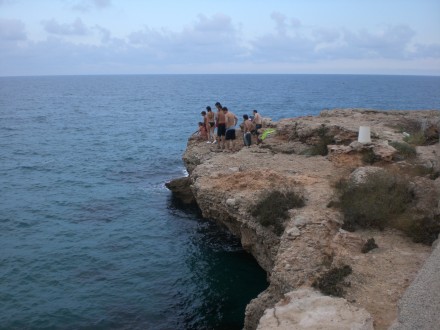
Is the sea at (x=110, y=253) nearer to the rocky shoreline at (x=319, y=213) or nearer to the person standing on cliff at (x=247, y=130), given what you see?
the rocky shoreline at (x=319, y=213)

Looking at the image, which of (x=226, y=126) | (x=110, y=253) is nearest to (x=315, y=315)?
(x=110, y=253)

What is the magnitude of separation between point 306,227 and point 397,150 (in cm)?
896

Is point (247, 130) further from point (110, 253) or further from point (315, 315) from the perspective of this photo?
point (315, 315)

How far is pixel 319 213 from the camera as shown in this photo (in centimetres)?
1560

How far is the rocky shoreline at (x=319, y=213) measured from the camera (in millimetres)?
10641

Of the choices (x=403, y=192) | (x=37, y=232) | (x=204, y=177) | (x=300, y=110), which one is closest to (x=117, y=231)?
(x=37, y=232)

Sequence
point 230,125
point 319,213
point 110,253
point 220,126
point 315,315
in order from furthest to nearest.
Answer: point 220,126, point 230,125, point 110,253, point 319,213, point 315,315

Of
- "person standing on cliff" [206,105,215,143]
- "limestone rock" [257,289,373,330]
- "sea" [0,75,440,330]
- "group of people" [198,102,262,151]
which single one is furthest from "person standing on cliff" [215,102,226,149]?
"limestone rock" [257,289,373,330]

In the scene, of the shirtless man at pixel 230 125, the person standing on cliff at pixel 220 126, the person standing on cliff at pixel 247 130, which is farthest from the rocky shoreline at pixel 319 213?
the shirtless man at pixel 230 125

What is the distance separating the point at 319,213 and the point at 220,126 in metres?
12.6

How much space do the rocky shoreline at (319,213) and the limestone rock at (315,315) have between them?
0.02m

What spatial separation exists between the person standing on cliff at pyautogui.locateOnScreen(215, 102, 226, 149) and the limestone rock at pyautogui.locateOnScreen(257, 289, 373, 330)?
16.8 meters

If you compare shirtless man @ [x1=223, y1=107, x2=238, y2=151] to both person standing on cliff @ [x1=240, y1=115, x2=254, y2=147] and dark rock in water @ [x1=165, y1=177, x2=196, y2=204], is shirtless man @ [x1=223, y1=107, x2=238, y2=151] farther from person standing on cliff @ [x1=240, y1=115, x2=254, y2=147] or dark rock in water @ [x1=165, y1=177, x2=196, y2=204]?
dark rock in water @ [x1=165, y1=177, x2=196, y2=204]

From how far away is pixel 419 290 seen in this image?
10.3 m
